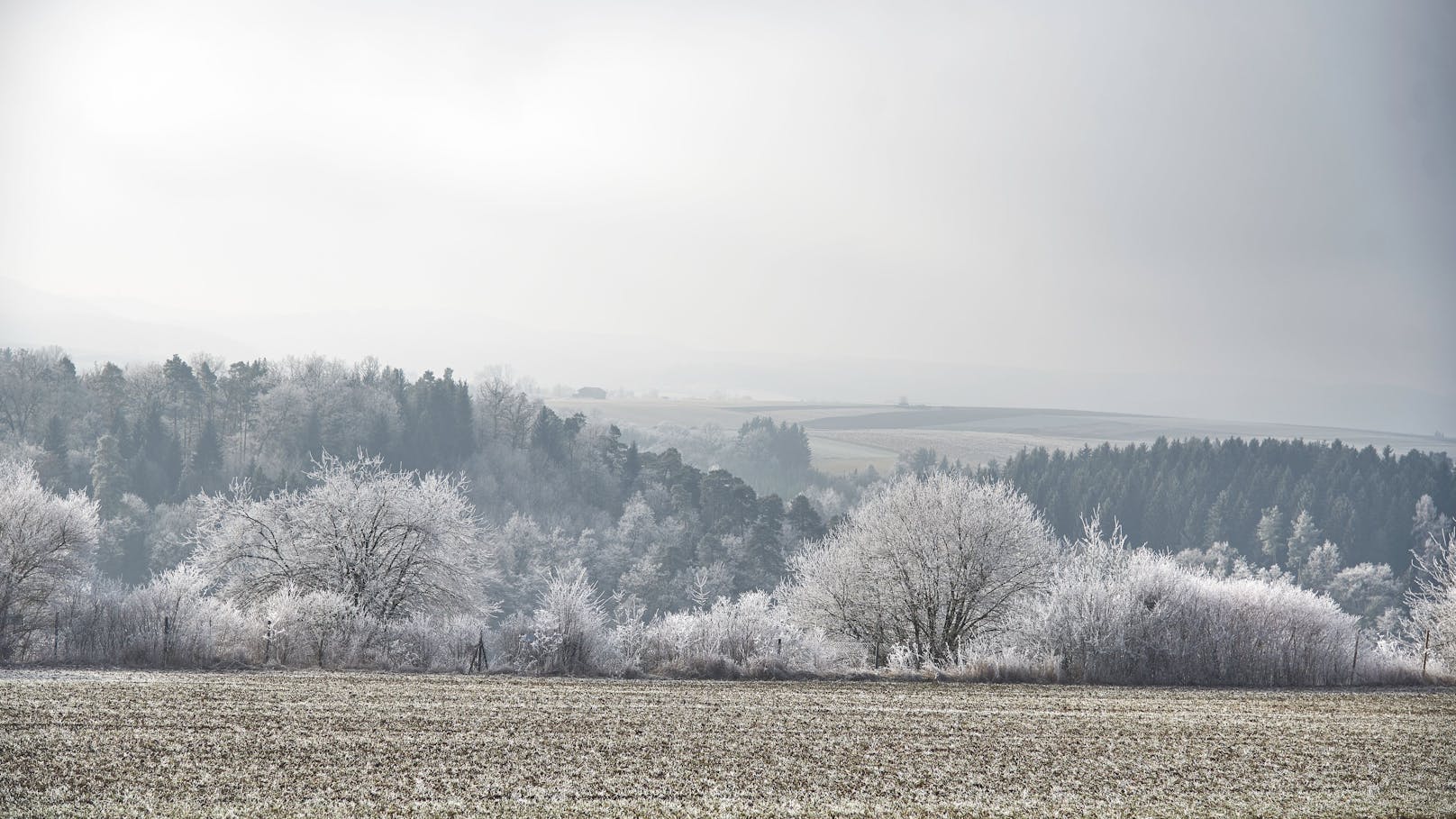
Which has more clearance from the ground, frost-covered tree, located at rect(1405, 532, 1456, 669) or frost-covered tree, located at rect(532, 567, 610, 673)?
frost-covered tree, located at rect(1405, 532, 1456, 669)

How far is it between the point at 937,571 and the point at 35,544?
1099 inches

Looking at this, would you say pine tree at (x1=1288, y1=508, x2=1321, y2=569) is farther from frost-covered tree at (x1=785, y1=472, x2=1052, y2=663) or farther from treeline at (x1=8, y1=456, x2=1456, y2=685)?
frost-covered tree at (x1=785, y1=472, x2=1052, y2=663)

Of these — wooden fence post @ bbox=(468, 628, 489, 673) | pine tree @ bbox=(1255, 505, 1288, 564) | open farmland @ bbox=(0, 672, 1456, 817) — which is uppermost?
open farmland @ bbox=(0, 672, 1456, 817)

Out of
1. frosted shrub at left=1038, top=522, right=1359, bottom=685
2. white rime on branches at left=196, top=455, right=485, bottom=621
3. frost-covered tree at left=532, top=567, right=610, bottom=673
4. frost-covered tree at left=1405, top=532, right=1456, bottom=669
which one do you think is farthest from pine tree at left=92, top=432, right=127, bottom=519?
frost-covered tree at left=1405, top=532, right=1456, bottom=669

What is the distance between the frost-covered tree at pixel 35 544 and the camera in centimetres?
3284

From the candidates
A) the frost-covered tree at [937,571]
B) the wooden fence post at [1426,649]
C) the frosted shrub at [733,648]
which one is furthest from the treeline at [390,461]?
the wooden fence post at [1426,649]

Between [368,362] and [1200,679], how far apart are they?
12390cm

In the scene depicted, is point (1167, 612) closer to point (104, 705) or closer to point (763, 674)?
point (763, 674)

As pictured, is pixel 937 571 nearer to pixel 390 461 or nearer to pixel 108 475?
pixel 108 475

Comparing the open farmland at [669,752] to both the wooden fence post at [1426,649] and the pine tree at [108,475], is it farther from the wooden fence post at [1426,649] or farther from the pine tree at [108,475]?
the pine tree at [108,475]

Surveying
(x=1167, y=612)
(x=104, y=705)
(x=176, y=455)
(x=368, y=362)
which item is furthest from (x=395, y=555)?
(x=368, y=362)

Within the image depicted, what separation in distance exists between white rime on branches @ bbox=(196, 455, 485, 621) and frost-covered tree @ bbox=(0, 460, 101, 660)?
12.7 feet

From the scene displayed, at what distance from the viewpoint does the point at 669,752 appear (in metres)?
16.9

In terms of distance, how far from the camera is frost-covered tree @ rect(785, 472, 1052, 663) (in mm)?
38781
